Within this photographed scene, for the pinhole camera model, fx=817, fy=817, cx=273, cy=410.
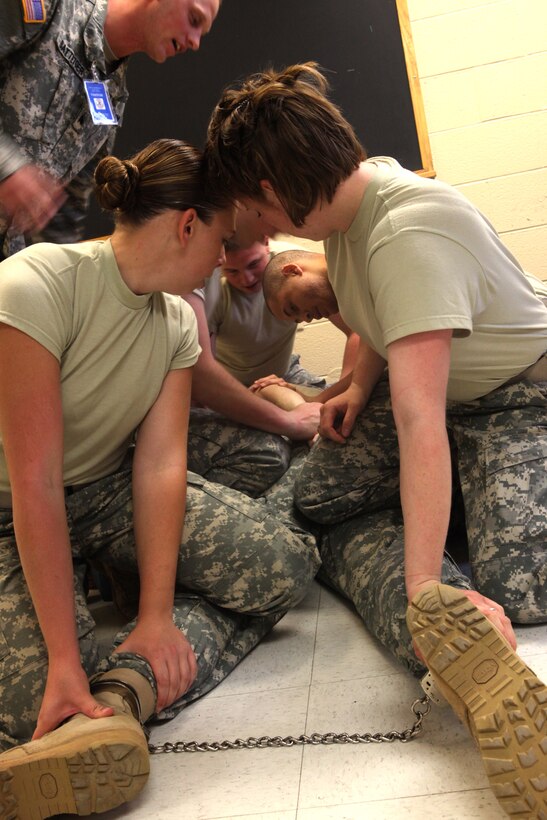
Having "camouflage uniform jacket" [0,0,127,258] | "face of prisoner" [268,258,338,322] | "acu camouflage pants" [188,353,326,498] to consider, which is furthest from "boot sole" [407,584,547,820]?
"camouflage uniform jacket" [0,0,127,258]

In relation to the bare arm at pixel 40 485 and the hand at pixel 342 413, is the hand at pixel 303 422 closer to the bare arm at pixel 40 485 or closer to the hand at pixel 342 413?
the hand at pixel 342 413

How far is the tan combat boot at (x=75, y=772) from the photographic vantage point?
1055 mm

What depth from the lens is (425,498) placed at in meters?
1.21

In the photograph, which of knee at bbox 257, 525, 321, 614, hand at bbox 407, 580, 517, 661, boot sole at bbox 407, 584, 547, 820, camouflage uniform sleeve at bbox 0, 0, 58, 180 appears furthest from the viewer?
camouflage uniform sleeve at bbox 0, 0, 58, 180

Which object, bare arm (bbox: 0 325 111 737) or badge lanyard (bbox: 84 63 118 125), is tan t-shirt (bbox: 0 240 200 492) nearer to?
bare arm (bbox: 0 325 111 737)

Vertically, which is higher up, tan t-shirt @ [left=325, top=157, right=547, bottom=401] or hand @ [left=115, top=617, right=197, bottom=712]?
tan t-shirt @ [left=325, top=157, right=547, bottom=401]

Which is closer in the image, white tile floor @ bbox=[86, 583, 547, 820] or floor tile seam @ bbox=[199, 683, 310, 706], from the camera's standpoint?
white tile floor @ bbox=[86, 583, 547, 820]

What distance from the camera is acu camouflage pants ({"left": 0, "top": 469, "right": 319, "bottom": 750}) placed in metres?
1.49

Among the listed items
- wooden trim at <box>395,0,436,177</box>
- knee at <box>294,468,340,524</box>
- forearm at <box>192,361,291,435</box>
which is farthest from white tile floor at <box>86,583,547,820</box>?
wooden trim at <box>395,0,436,177</box>

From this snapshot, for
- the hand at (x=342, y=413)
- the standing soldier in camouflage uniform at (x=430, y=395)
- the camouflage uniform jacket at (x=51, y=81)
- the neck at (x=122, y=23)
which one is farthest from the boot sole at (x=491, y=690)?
the neck at (x=122, y=23)

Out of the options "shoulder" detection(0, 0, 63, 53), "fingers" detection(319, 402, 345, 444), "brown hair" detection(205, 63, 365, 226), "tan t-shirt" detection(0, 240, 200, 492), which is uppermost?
"shoulder" detection(0, 0, 63, 53)

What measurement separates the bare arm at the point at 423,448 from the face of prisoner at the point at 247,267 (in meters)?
1.07

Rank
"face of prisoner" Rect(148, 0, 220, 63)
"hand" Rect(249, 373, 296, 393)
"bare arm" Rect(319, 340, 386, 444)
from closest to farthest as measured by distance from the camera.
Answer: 1. "bare arm" Rect(319, 340, 386, 444)
2. "face of prisoner" Rect(148, 0, 220, 63)
3. "hand" Rect(249, 373, 296, 393)

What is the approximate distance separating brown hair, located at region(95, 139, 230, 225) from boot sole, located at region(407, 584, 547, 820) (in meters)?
0.79
